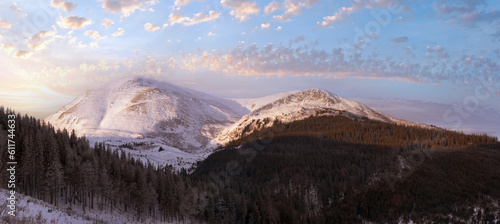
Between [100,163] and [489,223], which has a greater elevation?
[100,163]

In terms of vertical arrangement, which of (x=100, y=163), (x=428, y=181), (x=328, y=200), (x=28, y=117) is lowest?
(x=328, y=200)

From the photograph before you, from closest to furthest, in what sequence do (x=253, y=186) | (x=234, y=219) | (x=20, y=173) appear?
(x=20, y=173), (x=234, y=219), (x=253, y=186)

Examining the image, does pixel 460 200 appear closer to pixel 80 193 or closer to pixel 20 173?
pixel 80 193

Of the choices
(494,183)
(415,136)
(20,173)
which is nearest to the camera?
(20,173)

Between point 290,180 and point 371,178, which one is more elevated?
point 371,178

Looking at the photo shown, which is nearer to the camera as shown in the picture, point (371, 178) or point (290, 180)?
point (371, 178)

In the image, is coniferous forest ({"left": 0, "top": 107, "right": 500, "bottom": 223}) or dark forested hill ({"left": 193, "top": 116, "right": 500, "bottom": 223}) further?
dark forested hill ({"left": 193, "top": 116, "right": 500, "bottom": 223})

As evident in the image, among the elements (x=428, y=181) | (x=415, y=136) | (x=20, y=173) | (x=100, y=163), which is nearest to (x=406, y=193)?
(x=428, y=181)

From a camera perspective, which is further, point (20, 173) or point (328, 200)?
point (328, 200)
